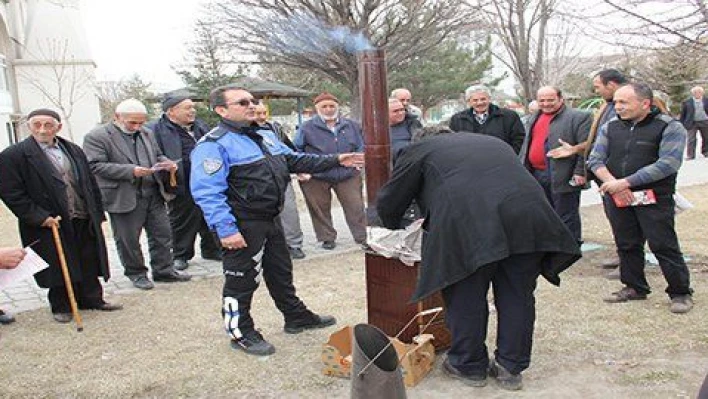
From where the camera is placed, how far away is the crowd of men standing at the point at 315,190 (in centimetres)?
345

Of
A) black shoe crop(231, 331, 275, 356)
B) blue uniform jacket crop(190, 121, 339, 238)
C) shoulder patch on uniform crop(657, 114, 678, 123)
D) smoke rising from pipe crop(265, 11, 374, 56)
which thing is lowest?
black shoe crop(231, 331, 275, 356)

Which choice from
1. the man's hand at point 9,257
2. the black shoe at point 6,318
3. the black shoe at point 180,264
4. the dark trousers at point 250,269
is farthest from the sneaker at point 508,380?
the black shoe at point 180,264

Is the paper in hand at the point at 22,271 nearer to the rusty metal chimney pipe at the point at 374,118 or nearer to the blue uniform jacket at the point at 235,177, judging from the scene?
the blue uniform jacket at the point at 235,177

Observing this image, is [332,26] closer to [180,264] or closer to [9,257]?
[180,264]

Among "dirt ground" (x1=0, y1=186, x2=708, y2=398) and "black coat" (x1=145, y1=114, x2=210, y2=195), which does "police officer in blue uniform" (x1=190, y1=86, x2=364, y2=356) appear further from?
"black coat" (x1=145, y1=114, x2=210, y2=195)

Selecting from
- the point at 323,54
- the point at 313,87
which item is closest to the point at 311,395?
the point at 323,54

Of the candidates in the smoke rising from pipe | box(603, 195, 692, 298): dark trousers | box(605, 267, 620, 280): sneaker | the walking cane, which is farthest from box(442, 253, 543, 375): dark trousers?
the smoke rising from pipe

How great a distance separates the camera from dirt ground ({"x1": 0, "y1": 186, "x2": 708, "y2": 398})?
3.62 metres

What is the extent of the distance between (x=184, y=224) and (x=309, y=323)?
2.58 metres

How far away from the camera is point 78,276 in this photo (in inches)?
202

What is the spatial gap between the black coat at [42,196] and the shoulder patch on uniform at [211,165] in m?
1.78

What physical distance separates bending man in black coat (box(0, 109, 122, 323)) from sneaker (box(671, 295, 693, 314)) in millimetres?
4480

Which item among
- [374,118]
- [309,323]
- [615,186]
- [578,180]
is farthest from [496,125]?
[309,323]

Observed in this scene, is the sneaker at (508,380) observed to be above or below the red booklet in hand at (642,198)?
below
